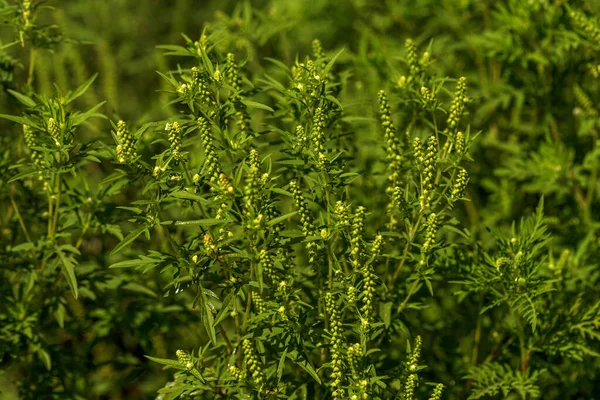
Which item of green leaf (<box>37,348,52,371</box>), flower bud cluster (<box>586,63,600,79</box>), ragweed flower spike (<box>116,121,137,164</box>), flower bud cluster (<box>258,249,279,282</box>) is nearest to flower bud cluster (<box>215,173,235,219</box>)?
flower bud cluster (<box>258,249,279,282</box>)

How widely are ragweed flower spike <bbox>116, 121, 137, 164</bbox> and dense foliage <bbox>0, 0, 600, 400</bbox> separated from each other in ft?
0.04

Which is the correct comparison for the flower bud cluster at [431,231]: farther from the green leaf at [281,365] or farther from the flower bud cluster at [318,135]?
the green leaf at [281,365]

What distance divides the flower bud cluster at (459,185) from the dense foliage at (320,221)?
1 centimetres

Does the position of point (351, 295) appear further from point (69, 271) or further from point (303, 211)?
point (69, 271)

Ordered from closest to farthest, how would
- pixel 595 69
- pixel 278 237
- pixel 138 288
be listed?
pixel 278 237 → pixel 138 288 → pixel 595 69

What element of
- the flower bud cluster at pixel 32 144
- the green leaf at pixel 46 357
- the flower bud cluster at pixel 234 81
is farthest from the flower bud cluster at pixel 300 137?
the green leaf at pixel 46 357

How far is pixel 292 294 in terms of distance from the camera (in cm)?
246

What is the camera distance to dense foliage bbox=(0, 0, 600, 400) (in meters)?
2.38

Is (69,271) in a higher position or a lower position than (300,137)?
lower

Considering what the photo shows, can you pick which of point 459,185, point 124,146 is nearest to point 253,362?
point 124,146

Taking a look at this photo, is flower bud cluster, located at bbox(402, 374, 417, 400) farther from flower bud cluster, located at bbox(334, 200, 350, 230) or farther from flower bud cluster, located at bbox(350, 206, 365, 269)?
flower bud cluster, located at bbox(334, 200, 350, 230)

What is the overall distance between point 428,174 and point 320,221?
15.9 inches

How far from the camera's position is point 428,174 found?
2.48 metres

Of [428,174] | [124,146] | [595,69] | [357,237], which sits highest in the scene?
[595,69]
